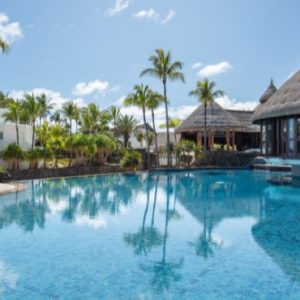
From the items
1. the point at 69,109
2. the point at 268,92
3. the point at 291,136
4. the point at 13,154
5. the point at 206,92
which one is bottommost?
the point at 13,154

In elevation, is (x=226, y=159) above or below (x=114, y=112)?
below

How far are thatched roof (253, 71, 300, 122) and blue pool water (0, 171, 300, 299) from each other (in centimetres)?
434

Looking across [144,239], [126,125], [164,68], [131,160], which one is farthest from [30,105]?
[144,239]

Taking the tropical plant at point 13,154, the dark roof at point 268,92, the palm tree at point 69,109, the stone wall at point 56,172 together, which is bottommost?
the stone wall at point 56,172

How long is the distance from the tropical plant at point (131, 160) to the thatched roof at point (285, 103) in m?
9.24

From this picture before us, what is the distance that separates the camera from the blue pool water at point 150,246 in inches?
222

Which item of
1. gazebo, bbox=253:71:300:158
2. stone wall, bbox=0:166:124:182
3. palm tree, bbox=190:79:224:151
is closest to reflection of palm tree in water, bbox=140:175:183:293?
gazebo, bbox=253:71:300:158

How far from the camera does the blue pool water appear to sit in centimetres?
564

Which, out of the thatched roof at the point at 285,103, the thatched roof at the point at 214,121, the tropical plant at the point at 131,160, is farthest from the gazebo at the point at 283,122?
the thatched roof at the point at 214,121

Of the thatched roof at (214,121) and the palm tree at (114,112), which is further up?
the palm tree at (114,112)

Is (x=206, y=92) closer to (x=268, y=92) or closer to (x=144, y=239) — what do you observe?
(x=268, y=92)

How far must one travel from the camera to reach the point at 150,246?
7953 mm

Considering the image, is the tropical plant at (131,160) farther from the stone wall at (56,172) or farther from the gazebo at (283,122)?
the gazebo at (283,122)

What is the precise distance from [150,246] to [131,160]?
1809 centimetres
